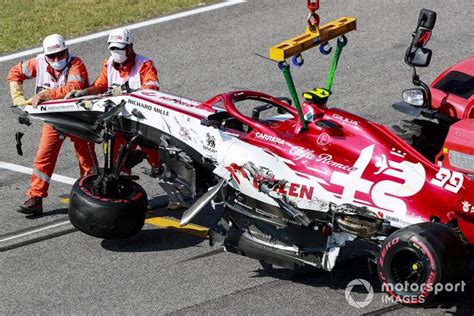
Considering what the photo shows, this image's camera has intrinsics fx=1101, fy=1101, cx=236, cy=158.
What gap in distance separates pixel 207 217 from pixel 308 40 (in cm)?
249

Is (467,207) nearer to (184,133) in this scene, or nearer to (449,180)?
(449,180)

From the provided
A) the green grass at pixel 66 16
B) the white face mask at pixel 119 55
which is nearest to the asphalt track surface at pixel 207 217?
the green grass at pixel 66 16

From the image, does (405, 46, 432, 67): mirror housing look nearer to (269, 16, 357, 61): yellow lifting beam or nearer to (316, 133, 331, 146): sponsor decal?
(269, 16, 357, 61): yellow lifting beam

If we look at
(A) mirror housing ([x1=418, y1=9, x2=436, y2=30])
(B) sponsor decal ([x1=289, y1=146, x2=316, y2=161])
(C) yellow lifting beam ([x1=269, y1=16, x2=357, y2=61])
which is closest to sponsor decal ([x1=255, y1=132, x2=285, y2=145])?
(B) sponsor decal ([x1=289, y1=146, x2=316, y2=161])

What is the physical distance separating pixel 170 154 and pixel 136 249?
104 cm

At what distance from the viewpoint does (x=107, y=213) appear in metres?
10.4

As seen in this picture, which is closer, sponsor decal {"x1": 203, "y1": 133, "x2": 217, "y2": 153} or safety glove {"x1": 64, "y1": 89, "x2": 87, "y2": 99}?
sponsor decal {"x1": 203, "y1": 133, "x2": 217, "y2": 153}

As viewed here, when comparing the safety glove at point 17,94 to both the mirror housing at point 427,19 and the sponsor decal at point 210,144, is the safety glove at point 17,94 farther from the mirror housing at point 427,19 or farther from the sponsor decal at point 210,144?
the mirror housing at point 427,19

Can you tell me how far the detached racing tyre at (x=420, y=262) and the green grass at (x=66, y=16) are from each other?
9792 millimetres

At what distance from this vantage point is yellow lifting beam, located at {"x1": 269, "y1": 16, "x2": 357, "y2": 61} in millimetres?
9289

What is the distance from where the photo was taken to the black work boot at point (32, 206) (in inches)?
453

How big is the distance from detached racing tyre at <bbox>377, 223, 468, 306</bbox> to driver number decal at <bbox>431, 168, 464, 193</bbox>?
492 millimetres

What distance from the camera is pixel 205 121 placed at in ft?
32.9

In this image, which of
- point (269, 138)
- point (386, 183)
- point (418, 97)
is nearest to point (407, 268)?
point (386, 183)
